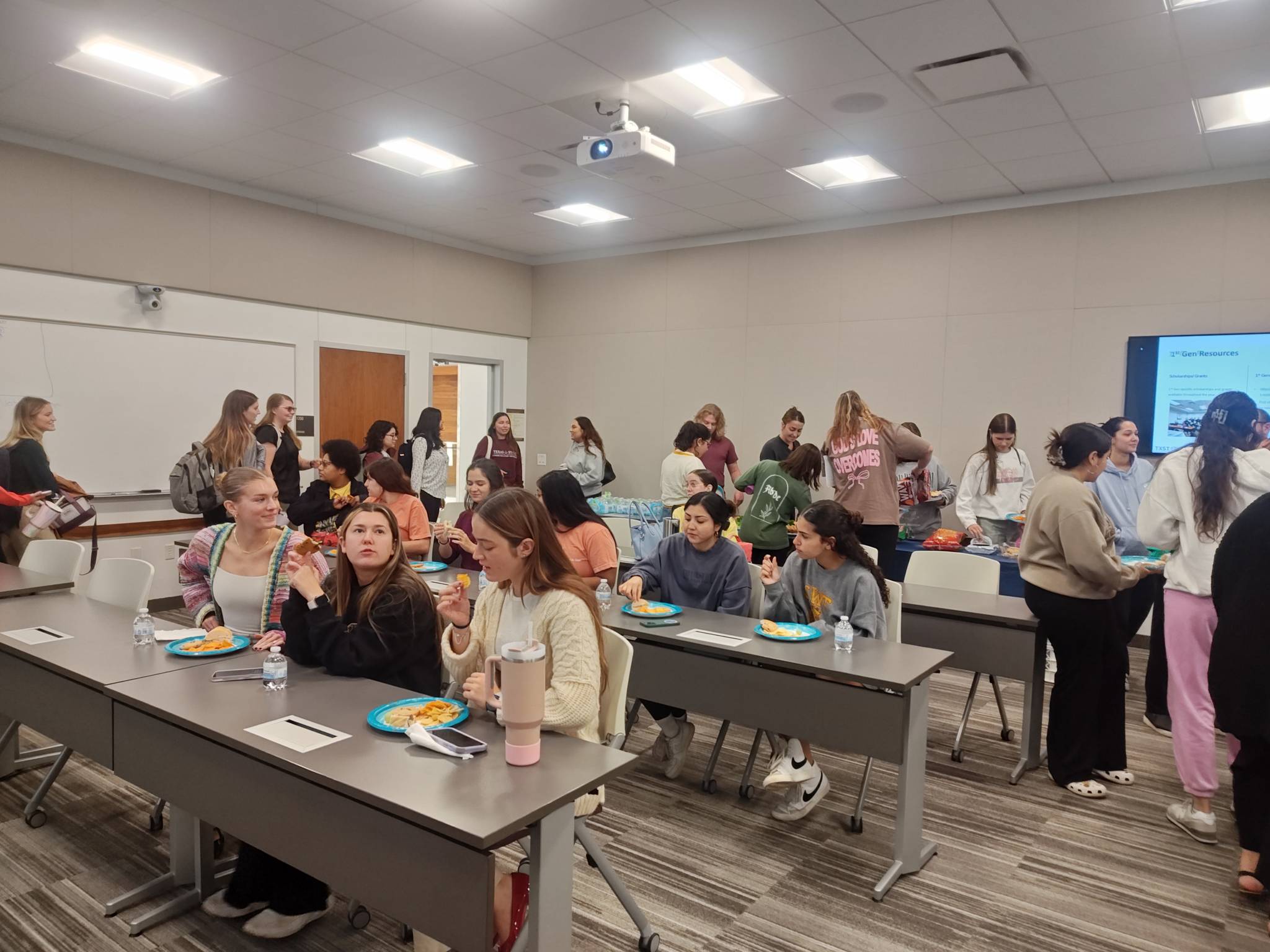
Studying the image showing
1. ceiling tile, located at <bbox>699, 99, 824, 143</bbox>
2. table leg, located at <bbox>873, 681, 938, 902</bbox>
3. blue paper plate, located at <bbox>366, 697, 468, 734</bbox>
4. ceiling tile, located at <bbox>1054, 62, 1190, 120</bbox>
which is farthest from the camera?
ceiling tile, located at <bbox>699, 99, 824, 143</bbox>

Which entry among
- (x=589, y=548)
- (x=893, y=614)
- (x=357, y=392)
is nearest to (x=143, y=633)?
(x=589, y=548)

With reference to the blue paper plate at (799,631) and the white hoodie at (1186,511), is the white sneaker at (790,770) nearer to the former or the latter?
the blue paper plate at (799,631)

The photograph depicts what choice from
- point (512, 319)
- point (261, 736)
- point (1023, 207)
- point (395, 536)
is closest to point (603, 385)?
point (512, 319)

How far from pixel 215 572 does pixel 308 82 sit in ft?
9.78

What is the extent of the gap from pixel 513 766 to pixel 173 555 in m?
5.90

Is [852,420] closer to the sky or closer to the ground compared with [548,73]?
closer to the ground

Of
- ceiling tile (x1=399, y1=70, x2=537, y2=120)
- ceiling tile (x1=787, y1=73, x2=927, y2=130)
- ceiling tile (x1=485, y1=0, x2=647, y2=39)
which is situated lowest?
ceiling tile (x1=485, y1=0, x2=647, y2=39)

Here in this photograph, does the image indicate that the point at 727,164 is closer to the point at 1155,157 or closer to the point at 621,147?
the point at 621,147

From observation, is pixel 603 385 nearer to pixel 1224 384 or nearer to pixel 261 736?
pixel 1224 384

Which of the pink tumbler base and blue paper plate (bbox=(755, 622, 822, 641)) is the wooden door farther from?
the pink tumbler base

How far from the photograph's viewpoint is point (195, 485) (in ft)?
18.1

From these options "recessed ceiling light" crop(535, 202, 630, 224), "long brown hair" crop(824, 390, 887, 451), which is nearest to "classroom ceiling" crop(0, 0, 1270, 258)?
"recessed ceiling light" crop(535, 202, 630, 224)

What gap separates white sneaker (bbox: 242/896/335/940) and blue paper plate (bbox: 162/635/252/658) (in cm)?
78

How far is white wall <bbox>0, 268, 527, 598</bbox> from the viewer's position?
233 inches
